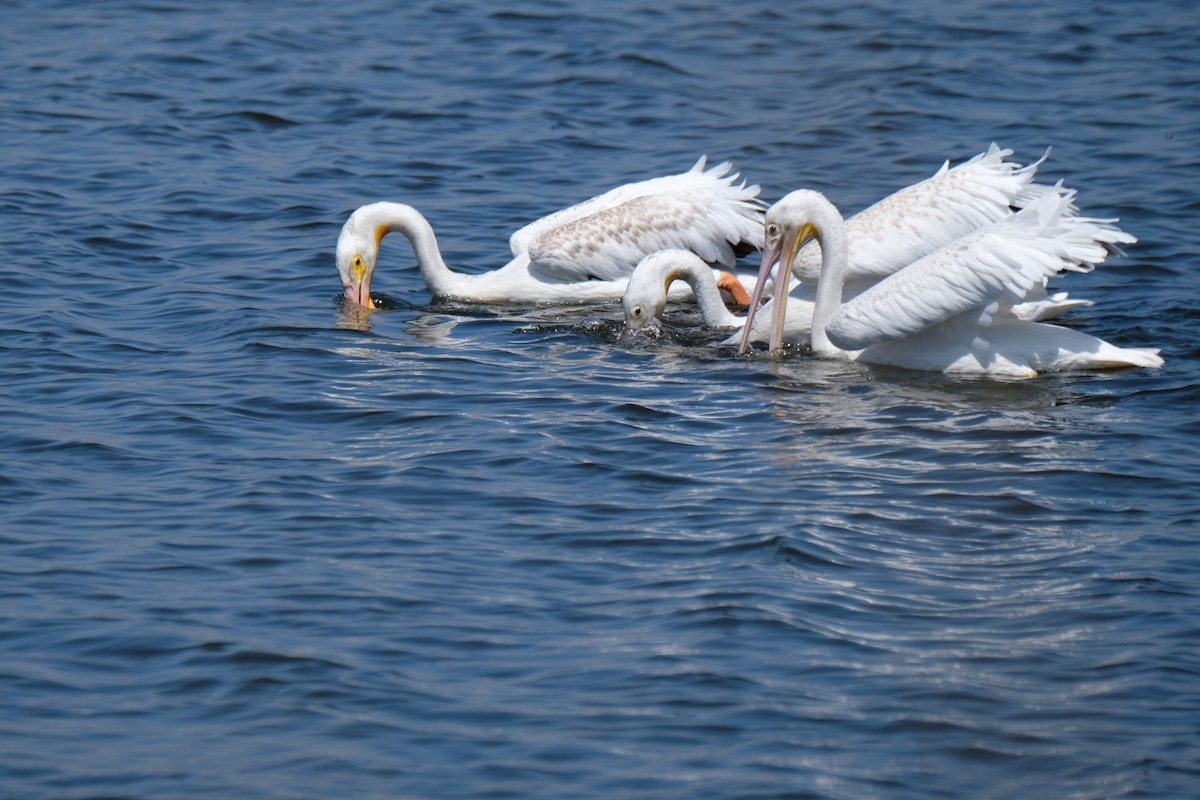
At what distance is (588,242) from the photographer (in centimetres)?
1074

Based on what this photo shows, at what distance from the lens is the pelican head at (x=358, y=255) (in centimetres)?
1057

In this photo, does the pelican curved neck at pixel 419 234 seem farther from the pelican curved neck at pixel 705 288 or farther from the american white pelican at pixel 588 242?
the pelican curved neck at pixel 705 288

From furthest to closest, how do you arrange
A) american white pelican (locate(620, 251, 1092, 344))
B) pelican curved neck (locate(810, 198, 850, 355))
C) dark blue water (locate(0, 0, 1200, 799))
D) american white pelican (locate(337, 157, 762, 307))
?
american white pelican (locate(337, 157, 762, 307)) < american white pelican (locate(620, 251, 1092, 344)) < pelican curved neck (locate(810, 198, 850, 355)) < dark blue water (locate(0, 0, 1200, 799))

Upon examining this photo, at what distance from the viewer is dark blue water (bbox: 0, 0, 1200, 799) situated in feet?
16.6

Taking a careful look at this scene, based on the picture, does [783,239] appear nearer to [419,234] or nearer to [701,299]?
[701,299]

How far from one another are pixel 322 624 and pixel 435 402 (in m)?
2.81

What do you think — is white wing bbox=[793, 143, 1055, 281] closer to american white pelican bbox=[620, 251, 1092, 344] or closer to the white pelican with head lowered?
the white pelican with head lowered

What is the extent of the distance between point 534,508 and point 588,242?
13.4ft

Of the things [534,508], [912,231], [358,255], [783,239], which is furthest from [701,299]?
[534,508]

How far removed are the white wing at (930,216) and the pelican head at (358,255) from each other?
2693mm

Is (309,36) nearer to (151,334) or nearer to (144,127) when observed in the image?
(144,127)

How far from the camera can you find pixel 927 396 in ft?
28.0

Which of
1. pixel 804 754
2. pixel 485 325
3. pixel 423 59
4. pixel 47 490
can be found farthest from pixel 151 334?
pixel 423 59

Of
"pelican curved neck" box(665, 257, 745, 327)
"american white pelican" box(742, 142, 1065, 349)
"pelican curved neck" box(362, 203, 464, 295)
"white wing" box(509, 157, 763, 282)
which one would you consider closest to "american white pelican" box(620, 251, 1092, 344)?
"pelican curved neck" box(665, 257, 745, 327)
